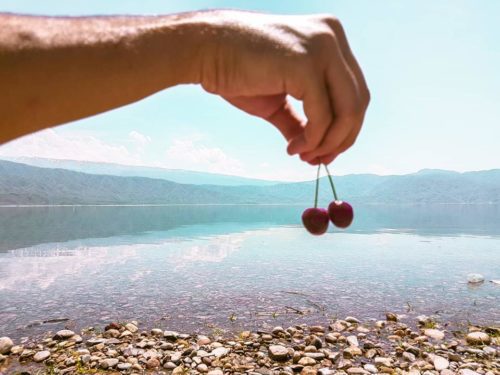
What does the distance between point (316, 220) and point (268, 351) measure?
5768 millimetres

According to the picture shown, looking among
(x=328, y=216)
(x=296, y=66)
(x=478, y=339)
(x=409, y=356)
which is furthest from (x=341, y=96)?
(x=478, y=339)

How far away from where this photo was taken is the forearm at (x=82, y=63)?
1.10m

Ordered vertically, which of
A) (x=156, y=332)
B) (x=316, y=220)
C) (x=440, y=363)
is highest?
(x=316, y=220)

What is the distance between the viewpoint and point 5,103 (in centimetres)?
111

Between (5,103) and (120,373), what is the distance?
22.7ft

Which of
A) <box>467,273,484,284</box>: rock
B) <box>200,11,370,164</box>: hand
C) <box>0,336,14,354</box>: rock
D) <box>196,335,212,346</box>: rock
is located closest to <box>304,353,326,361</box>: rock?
<box>196,335,212,346</box>: rock

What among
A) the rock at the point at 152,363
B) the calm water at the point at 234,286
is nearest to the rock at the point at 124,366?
the rock at the point at 152,363

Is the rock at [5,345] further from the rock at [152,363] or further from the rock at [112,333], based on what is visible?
the rock at [152,363]

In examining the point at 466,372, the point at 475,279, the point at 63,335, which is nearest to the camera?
the point at 466,372

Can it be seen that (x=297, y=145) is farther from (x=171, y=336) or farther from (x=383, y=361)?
(x=171, y=336)

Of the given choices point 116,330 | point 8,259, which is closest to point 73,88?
point 116,330

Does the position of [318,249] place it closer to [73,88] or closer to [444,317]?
[444,317]

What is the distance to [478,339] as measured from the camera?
8539 mm

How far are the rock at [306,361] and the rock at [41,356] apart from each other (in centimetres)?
501
